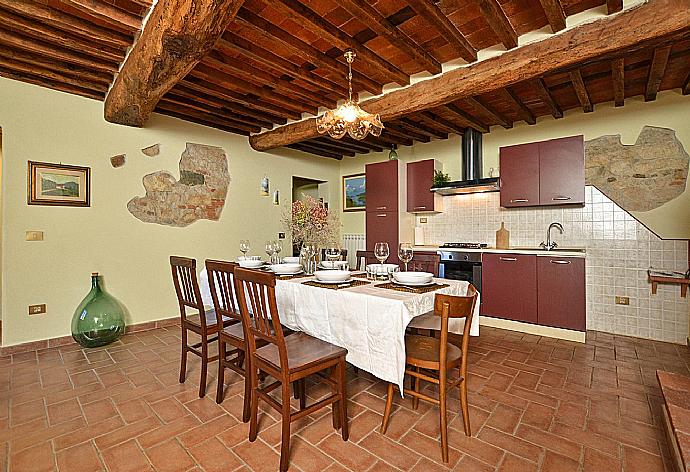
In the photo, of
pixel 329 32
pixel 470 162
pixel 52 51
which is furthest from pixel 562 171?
pixel 52 51

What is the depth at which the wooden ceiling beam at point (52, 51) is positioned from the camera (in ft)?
8.31

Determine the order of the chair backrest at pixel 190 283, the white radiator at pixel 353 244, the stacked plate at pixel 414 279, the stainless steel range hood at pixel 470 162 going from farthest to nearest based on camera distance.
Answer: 1. the white radiator at pixel 353 244
2. the stainless steel range hood at pixel 470 162
3. the chair backrest at pixel 190 283
4. the stacked plate at pixel 414 279

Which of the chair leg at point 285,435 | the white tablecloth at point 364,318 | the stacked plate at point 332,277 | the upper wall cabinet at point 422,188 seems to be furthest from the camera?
the upper wall cabinet at point 422,188

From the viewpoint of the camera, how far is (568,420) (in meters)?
2.05

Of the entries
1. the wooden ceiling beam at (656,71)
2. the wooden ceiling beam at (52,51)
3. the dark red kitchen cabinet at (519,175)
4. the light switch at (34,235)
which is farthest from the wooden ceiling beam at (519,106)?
the light switch at (34,235)

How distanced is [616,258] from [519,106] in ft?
6.36

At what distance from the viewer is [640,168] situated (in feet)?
12.1

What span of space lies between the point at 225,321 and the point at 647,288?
162 inches

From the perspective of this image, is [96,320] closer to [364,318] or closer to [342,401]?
[342,401]

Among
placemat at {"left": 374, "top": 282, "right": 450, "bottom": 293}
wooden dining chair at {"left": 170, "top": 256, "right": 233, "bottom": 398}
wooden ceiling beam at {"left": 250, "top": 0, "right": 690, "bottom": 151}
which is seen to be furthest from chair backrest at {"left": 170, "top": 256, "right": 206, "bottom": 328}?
wooden ceiling beam at {"left": 250, "top": 0, "right": 690, "bottom": 151}

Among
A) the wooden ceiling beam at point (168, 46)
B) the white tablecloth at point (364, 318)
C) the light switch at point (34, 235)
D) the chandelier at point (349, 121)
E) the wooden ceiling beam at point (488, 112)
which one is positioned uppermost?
the wooden ceiling beam at point (488, 112)

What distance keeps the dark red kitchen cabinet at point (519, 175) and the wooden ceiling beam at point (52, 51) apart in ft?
13.4

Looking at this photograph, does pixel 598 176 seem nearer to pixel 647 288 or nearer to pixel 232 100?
pixel 647 288

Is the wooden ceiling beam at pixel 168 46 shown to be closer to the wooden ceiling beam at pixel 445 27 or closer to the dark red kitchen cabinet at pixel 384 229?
the wooden ceiling beam at pixel 445 27
